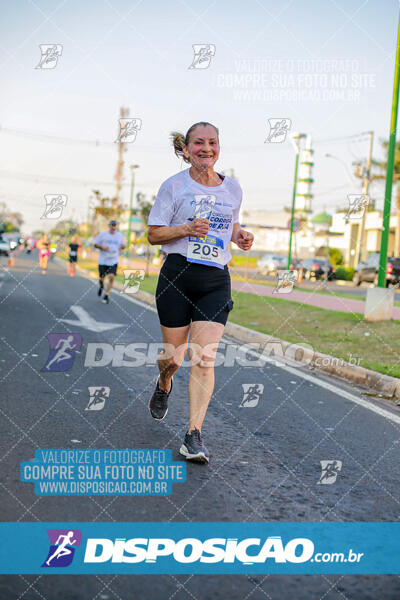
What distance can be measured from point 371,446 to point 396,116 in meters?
8.68

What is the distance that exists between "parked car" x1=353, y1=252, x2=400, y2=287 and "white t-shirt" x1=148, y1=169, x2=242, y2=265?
26.0 meters

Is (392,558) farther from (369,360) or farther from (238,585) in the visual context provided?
(369,360)

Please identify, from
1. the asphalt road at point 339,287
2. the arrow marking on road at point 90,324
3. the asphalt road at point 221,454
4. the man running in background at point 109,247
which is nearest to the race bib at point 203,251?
the asphalt road at point 221,454

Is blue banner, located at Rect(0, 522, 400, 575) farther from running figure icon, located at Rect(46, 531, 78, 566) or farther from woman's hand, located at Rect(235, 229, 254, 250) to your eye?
woman's hand, located at Rect(235, 229, 254, 250)

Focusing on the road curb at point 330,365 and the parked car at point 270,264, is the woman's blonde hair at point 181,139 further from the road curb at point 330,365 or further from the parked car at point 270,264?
the parked car at point 270,264

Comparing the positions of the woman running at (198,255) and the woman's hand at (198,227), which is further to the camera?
the woman running at (198,255)

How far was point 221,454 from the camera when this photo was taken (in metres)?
4.42

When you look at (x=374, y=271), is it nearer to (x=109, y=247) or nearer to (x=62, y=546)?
(x=109, y=247)

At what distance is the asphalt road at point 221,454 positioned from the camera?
2.70 m

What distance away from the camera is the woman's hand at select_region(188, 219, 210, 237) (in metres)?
4.03

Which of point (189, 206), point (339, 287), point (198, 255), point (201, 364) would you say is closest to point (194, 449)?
point (201, 364)

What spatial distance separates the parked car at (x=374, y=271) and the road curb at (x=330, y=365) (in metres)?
19.5

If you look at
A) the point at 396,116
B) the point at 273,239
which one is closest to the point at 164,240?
the point at 396,116

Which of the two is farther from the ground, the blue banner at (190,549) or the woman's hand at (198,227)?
the woman's hand at (198,227)
